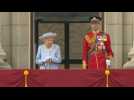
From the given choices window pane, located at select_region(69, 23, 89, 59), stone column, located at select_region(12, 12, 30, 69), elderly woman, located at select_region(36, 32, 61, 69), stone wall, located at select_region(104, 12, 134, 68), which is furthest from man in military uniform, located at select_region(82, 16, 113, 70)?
window pane, located at select_region(69, 23, 89, 59)

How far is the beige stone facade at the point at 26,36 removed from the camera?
1386 cm

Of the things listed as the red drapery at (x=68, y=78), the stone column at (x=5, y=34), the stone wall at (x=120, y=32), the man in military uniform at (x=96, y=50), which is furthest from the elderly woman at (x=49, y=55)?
the stone wall at (x=120, y=32)

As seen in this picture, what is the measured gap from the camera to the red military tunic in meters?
→ 7.53

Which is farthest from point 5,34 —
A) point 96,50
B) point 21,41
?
point 96,50

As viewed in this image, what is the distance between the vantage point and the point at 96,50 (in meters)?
7.56

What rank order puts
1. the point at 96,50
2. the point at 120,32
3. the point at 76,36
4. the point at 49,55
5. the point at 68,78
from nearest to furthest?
the point at 68,78
the point at 96,50
the point at 49,55
the point at 120,32
the point at 76,36

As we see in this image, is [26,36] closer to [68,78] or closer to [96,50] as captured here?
[96,50]

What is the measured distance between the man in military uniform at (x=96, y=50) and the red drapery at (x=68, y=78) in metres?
1.23

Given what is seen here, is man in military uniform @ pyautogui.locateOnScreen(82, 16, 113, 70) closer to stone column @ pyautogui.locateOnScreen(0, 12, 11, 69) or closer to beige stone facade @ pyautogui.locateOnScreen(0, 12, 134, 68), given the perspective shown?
beige stone facade @ pyautogui.locateOnScreen(0, 12, 134, 68)

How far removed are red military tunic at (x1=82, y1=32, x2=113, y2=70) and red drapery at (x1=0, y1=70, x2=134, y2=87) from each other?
122 centimetres

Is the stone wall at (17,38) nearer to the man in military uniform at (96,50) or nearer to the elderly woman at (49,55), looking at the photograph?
the elderly woman at (49,55)
